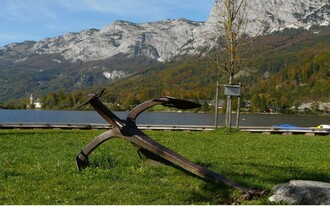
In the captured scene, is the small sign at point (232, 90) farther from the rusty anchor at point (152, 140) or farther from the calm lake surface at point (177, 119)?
the calm lake surface at point (177, 119)

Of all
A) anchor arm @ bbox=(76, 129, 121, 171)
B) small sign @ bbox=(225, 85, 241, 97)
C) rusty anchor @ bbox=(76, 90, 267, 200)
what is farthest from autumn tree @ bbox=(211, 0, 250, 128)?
rusty anchor @ bbox=(76, 90, 267, 200)

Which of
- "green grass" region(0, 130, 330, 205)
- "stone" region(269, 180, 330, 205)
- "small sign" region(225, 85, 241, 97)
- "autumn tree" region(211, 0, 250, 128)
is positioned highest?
"autumn tree" region(211, 0, 250, 128)

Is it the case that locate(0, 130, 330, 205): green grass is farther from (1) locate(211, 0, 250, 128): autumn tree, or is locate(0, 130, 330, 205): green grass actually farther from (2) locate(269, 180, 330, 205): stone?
(1) locate(211, 0, 250, 128): autumn tree

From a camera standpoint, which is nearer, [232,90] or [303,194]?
[303,194]

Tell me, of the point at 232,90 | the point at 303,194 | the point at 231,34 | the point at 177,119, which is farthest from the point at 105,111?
the point at 177,119

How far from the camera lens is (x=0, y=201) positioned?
804cm

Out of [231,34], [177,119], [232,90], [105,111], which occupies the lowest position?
[177,119]

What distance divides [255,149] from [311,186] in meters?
10.1

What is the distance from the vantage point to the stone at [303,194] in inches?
305

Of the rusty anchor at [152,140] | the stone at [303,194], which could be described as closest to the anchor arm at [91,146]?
the rusty anchor at [152,140]

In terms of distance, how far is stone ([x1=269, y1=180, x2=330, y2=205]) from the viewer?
775 centimetres

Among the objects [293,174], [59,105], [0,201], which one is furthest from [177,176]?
[59,105]

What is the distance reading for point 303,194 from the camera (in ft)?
26.1

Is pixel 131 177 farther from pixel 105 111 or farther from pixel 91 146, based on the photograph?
pixel 105 111
